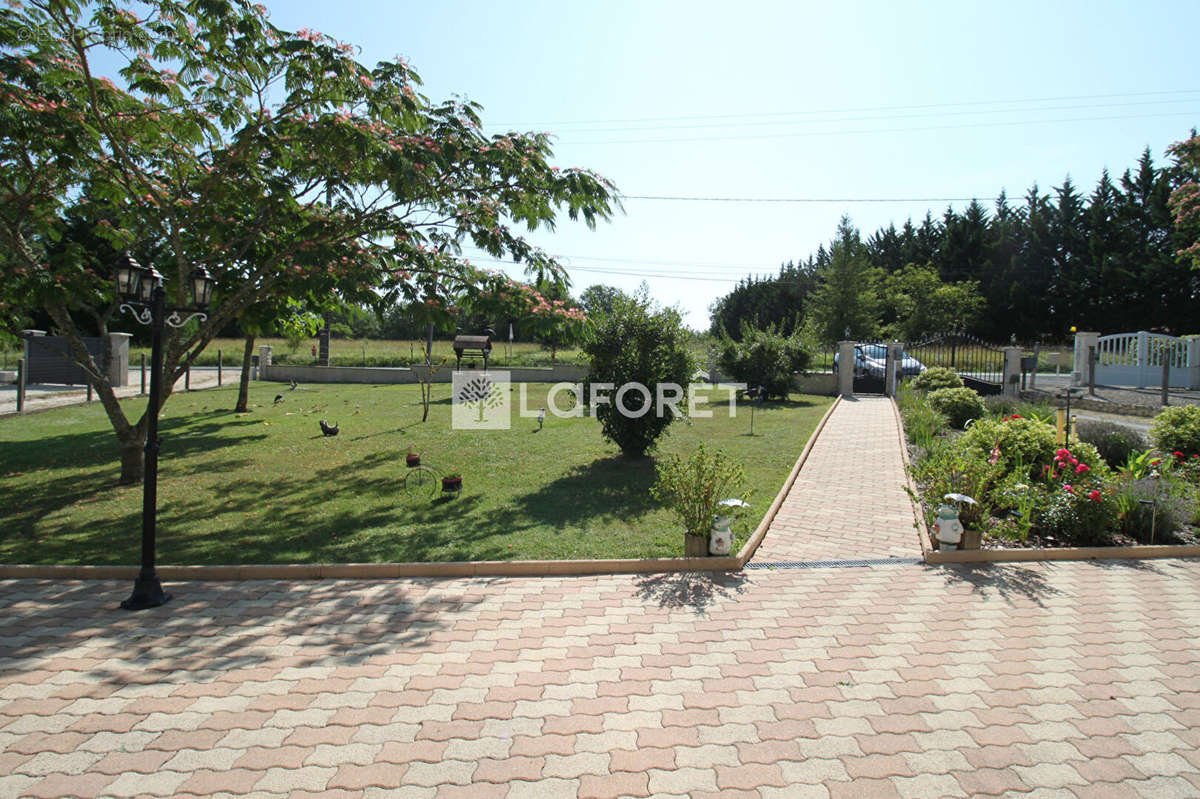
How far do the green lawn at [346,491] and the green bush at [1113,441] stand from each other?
4803 mm

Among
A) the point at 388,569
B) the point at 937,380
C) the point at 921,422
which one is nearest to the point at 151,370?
the point at 388,569

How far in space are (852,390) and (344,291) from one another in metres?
19.0

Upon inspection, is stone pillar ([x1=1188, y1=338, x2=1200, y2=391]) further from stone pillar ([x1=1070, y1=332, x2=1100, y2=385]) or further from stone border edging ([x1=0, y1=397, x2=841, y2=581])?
stone border edging ([x1=0, y1=397, x2=841, y2=581])

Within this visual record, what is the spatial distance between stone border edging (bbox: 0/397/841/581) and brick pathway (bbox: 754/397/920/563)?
1.08 metres

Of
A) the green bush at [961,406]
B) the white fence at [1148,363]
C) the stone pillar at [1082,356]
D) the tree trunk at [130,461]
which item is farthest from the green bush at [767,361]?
the tree trunk at [130,461]

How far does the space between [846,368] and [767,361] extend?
342 centimetres

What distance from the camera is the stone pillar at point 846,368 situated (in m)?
22.5

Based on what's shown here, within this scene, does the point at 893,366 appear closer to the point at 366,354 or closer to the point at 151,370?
the point at 151,370

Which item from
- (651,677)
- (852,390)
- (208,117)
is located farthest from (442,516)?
(852,390)

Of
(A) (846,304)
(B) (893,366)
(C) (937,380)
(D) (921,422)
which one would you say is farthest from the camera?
(A) (846,304)

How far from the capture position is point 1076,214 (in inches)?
2003

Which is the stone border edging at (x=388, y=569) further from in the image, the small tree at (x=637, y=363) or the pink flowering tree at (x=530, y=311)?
the small tree at (x=637, y=363)

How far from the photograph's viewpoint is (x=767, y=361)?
21.2 m

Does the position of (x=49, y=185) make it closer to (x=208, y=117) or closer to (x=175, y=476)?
(x=208, y=117)
